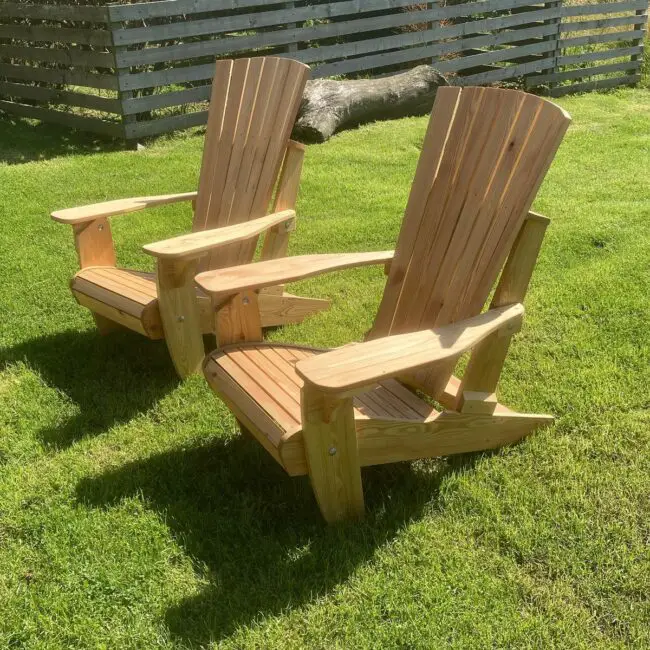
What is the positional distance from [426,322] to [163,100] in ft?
16.4

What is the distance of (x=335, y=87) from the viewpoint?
704 cm

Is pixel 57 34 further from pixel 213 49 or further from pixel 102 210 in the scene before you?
A: pixel 102 210

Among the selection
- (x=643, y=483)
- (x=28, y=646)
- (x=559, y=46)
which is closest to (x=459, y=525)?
(x=643, y=483)

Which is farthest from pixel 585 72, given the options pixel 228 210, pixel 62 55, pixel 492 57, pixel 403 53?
pixel 228 210

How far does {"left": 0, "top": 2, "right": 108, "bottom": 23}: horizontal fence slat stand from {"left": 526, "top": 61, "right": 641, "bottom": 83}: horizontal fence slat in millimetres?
5400

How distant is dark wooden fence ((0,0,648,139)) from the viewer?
645 cm

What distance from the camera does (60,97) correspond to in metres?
7.06

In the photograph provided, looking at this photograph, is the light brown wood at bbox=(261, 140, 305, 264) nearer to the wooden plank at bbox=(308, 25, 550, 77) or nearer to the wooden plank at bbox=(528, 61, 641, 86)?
the wooden plank at bbox=(308, 25, 550, 77)

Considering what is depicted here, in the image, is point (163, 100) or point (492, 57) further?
point (492, 57)

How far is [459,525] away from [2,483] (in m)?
1.53

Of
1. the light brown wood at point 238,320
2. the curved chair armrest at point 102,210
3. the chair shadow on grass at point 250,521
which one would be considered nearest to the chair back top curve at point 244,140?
the curved chair armrest at point 102,210

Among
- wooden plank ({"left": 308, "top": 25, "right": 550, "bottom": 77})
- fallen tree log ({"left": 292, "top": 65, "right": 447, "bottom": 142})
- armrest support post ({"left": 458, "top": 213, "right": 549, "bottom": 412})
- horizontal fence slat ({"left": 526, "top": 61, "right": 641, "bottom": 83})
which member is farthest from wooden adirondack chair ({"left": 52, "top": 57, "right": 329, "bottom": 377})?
horizontal fence slat ({"left": 526, "top": 61, "right": 641, "bottom": 83})

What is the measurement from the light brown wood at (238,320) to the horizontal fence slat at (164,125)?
4.57 meters

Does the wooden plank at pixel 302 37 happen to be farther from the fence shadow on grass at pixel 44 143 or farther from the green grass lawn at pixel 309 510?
the green grass lawn at pixel 309 510
